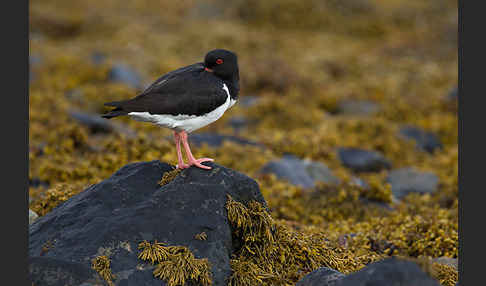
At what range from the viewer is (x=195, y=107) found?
6.72 metres

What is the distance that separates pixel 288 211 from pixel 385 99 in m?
10.9

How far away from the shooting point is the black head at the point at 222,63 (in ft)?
23.0

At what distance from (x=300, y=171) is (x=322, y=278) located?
7.45 m

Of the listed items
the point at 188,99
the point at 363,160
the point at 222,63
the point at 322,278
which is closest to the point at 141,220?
the point at 188,99

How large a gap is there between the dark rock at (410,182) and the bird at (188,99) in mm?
7444

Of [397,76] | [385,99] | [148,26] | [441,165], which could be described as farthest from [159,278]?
[148,26]

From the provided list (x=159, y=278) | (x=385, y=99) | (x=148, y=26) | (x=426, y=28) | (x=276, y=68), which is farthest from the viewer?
(x=426, y=28)

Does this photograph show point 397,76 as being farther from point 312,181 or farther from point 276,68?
point 312,181

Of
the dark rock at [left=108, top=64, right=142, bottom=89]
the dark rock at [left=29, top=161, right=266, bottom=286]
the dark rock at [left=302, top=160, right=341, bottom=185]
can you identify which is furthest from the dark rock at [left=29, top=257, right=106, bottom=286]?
the dark rock at [left=108, top=64, right=142, bottom=89]

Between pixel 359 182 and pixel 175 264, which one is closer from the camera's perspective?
pixel 175 264

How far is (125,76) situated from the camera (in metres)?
19.5

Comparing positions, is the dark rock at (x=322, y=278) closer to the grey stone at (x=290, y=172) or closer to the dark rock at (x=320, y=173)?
the grey stone at (x=290, y=172)

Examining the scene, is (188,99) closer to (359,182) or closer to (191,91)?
(191,91)

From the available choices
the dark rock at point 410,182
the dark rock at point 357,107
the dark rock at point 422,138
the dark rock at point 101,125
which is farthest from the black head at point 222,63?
the dark rock at point 357,107
